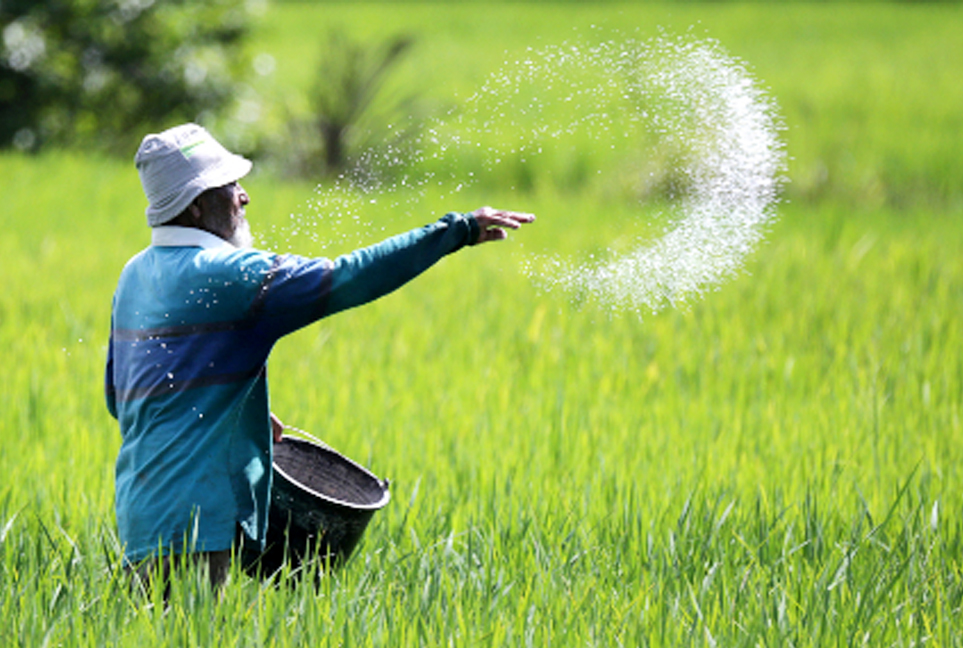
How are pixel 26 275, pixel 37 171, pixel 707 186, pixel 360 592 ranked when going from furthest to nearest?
pixel 37 171 → pixel 26 275 → pixel 707 186 → pixel 360 592

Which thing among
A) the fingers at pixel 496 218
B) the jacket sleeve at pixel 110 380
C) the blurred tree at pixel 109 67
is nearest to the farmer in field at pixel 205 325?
the fingers at pixel 496 218

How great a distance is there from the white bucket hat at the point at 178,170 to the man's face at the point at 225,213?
5cm

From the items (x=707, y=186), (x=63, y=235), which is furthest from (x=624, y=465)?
(x=63, y=235)

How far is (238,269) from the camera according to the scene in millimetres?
2186

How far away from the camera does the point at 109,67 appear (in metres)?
10.6

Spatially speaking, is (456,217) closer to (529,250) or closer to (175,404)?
(175,404)

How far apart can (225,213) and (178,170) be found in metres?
0.14

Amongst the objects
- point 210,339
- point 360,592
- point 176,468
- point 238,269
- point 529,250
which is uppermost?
point 238,269

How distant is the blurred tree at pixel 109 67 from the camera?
10.4 meters

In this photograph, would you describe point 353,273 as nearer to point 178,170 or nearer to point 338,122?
point 178,170

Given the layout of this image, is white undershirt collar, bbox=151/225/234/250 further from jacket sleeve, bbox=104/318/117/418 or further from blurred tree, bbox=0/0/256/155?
blurred tree, bbox=0/0/256/155

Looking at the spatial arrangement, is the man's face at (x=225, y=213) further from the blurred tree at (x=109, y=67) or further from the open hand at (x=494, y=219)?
the blurred tree at (x=109, y=67)

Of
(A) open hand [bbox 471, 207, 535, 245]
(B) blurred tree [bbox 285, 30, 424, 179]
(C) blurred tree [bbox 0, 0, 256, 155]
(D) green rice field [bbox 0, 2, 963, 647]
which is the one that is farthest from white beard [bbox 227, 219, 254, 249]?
(C) blurred tree [bbox 0, 0, 256, 155]

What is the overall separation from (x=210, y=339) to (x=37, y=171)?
7.09m
